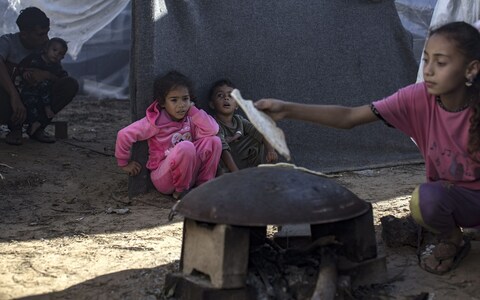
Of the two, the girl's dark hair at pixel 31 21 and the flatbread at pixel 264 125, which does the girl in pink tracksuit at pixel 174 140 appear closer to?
the flatbread at pixel 264 125

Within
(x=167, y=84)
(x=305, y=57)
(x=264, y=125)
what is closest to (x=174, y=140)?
(x=167, y=84)

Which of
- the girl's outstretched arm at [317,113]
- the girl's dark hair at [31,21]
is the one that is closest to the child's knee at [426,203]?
the girl's outstretched arm at [317,113]

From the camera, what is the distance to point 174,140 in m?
5.05

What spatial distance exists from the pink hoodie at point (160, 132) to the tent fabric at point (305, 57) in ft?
0.68

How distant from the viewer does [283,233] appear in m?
3.63

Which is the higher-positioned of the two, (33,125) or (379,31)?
(379,31)

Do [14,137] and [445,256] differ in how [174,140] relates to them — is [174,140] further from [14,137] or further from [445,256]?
[14,137]

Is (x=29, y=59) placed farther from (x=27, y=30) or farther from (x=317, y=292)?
(x=317, y=292)

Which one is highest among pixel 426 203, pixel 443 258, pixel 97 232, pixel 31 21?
pixel 31 21

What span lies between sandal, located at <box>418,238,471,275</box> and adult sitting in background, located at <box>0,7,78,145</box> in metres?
4.37

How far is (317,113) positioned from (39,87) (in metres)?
4.35

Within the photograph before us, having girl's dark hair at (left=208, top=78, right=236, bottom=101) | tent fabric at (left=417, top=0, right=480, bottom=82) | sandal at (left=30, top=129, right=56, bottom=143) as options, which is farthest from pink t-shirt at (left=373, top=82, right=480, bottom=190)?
sandal at (left=30, top=129, right=56, bottom=143)

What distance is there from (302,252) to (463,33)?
128cm

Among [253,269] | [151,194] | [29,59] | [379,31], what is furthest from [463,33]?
[29,59]
